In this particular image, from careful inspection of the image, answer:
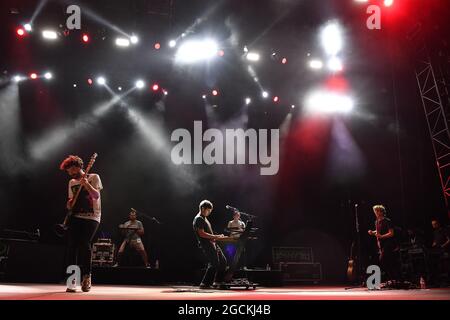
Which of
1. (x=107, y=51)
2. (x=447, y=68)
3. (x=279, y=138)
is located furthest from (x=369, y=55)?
(x=107, y=51)

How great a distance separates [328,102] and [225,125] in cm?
313

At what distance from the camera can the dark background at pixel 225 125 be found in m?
10.3

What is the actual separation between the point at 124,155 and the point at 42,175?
232 centimetres

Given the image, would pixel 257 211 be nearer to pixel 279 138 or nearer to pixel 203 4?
pixel 279 138

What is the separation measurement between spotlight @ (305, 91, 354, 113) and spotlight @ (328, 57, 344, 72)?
867 millimetres

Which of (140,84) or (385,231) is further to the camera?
(140,84)

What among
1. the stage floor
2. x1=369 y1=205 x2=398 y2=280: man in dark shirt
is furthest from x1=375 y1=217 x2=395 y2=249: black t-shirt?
the stage floor

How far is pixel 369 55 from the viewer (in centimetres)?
1107

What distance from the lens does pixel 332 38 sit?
10773mm

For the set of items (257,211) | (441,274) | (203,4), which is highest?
(203,4)

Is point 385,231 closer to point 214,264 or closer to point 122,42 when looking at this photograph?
point 214,264

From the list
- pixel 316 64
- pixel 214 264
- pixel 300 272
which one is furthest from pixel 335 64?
pixel 214 264

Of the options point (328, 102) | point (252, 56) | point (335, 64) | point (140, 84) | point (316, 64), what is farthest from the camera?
point (328, 102)

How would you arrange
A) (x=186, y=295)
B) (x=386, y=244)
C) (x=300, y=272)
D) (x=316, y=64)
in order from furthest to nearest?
(x=316, y=64) < (x=300, y=272) < (x=386, y=244) < (x=186, y=295)
